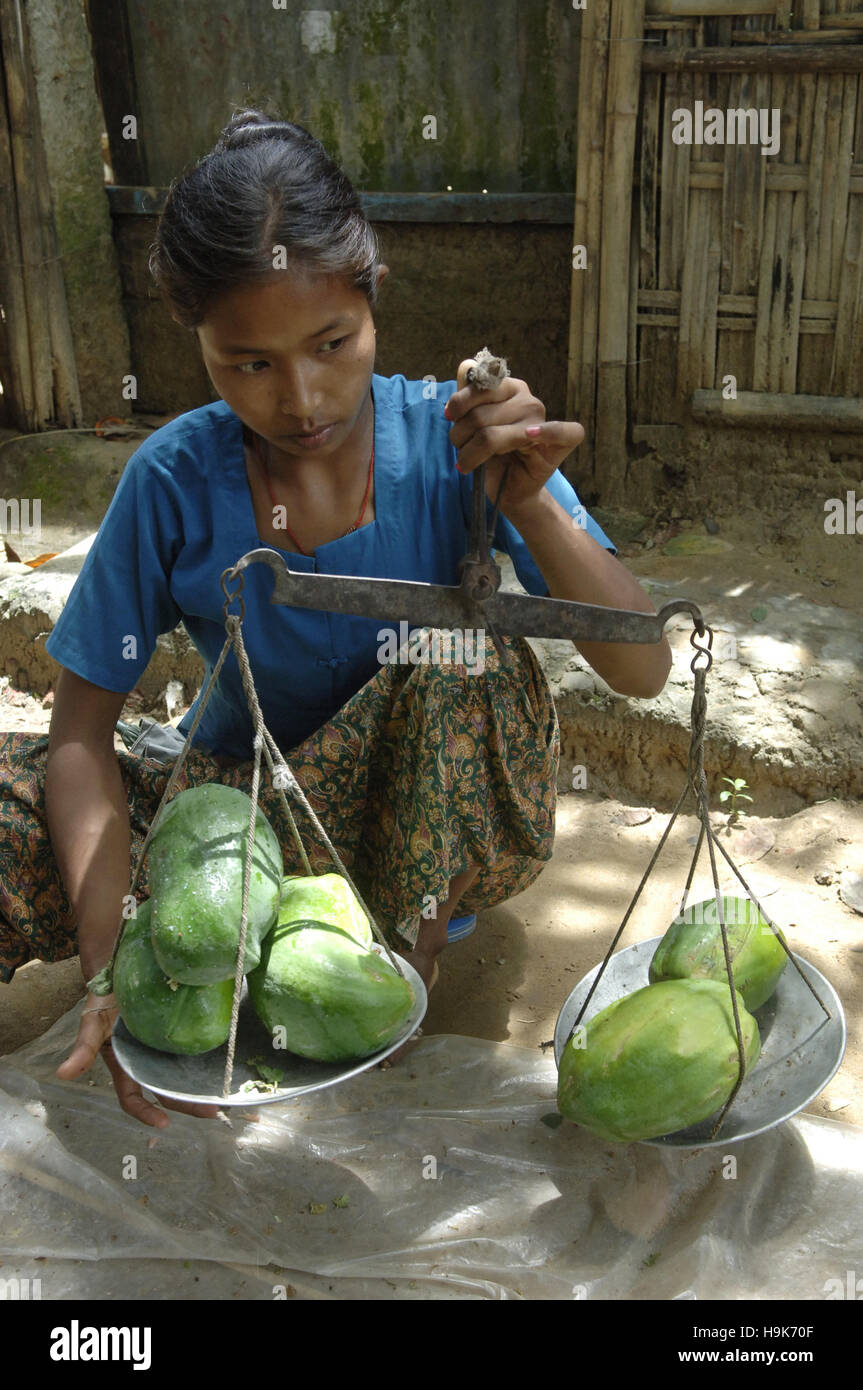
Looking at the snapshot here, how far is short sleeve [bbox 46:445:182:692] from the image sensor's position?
209cm

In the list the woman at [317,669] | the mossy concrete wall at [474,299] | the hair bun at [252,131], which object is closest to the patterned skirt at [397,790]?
the woman at [317,669]

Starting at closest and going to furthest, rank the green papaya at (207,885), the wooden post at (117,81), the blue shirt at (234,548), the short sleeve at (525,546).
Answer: the green papaya at (207,885) → the short sleeve at (525,546) → the blue shirt at (234,548) → the wooden post at (117,81)

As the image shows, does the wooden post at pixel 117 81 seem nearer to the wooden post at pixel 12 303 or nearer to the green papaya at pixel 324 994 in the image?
the wooden post at pixel 12 303

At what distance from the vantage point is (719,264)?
434 centimetres

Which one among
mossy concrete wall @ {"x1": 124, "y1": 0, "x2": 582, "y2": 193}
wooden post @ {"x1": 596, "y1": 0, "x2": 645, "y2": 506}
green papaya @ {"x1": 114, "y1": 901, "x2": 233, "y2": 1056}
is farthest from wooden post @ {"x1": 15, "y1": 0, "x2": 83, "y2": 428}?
green papaya @ {"x1": 114, "y1": 901, "x2": 233, "y2": 1056}

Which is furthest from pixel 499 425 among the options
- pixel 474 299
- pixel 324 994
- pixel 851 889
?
pixel 474 299

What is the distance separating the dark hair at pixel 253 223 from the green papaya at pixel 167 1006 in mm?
948

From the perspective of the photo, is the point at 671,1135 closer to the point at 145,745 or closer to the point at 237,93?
the point at 145,745

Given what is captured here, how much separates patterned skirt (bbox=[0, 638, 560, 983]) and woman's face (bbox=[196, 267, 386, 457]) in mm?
493

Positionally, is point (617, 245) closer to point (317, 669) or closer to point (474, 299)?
point (474, 299)

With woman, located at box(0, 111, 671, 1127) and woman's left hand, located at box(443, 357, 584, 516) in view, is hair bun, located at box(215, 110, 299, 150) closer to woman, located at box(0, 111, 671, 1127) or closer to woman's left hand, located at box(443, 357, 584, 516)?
woman, located at box(0, 111, 671, 1127)

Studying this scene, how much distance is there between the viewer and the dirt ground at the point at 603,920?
251 cm

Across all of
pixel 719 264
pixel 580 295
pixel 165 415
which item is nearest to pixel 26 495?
pixel 165 415

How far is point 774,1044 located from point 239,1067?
0.87 metres
